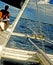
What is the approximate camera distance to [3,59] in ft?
54.7

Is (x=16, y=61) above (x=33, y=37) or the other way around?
above

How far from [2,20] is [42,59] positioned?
4.36m

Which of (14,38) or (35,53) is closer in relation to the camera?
(35,53)

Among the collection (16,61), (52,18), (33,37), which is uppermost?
(16,61)

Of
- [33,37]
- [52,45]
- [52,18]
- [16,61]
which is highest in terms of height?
[16,61]

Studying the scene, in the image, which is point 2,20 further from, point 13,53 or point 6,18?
point 13,53

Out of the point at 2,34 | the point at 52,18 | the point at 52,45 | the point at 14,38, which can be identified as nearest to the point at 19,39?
the point at 14,38

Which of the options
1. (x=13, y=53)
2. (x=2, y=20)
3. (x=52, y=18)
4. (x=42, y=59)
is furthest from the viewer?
(x=52, y=18)

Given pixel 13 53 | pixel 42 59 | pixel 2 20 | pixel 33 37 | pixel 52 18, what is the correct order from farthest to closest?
pixel 52 18
pixel 33 37
pixel 2 20
pixel 13 53
pixel 42 59

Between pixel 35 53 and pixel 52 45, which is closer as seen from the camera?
pixel 35 53

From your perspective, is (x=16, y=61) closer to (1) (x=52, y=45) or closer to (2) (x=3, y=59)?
(2) (x=3, y=59)

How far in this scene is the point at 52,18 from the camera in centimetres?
8900

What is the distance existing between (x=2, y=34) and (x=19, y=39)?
1458 centimetres

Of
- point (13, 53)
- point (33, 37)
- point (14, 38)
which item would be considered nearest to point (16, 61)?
point (13, 53)
